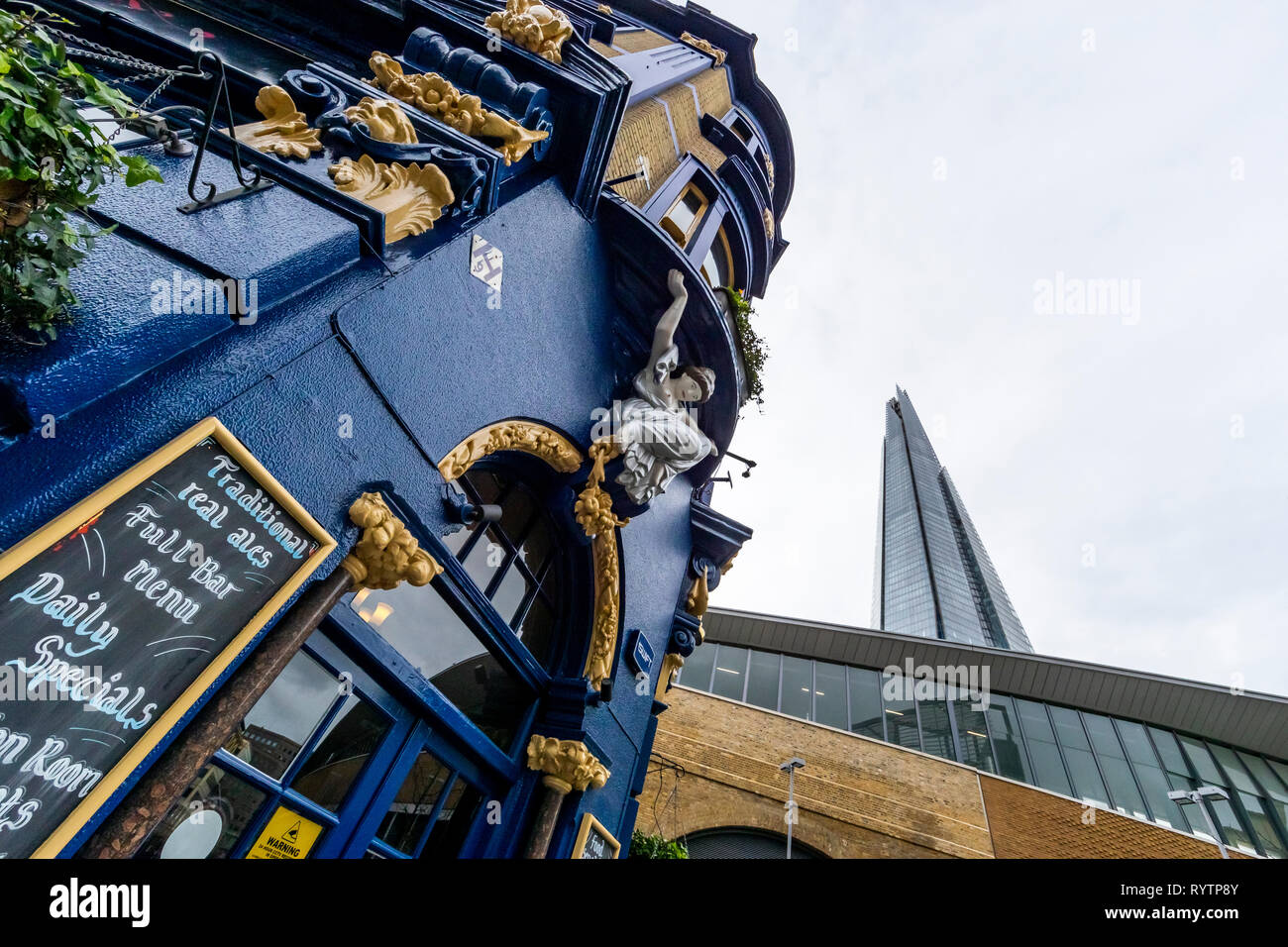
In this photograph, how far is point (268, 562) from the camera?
2.75m

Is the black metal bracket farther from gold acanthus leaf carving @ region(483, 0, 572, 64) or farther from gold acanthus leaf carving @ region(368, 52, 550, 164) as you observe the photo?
gold acanthus leaf carving @ region(483, 0, 572, 64)

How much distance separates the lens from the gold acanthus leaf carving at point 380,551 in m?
3.29

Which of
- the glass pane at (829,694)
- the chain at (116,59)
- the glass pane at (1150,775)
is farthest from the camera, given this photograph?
the glass pane at (829,694)

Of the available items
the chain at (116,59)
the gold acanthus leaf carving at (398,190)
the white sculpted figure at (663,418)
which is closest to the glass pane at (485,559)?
the white sculpted figure at (663,418)

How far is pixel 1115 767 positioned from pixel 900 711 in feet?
18.6

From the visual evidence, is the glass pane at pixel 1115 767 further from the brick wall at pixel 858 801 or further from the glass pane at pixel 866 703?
the glass pane at pixel 866 703

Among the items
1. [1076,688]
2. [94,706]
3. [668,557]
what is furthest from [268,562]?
[1076,688]

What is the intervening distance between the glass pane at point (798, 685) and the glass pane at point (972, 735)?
4.25m

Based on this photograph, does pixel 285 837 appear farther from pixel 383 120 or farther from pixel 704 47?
pixel 704 47

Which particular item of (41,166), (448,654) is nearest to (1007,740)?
(448,654)

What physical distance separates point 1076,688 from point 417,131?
72.3ft

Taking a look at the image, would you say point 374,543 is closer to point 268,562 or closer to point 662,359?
point 268,562

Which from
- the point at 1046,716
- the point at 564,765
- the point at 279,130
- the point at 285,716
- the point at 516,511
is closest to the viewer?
the point at 285,716

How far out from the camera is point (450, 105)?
15.8 ft
